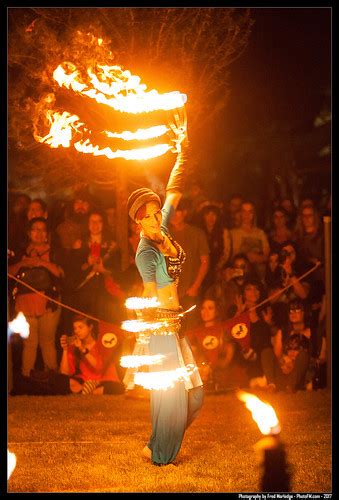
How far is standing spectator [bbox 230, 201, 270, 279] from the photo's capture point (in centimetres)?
1161

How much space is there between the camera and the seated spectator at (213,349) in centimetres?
1114

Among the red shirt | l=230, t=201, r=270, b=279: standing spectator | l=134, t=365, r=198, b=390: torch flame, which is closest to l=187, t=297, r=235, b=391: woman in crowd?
l=230, t=201, r=270, b=279: standing spectator

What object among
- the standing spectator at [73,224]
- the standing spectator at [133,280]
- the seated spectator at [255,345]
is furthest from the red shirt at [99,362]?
the seated spectator at [255,345]

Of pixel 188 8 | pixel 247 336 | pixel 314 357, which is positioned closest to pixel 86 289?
pixel 247 336

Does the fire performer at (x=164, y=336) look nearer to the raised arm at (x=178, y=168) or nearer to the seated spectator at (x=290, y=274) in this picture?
the raised arm at (x=178, y=168)

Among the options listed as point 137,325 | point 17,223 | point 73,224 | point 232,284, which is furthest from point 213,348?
point 137,325

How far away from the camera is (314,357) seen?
1130 cm

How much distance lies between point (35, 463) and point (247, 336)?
3741 mm

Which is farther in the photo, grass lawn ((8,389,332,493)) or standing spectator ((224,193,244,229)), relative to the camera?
standing spectator ((224,193,244,229))

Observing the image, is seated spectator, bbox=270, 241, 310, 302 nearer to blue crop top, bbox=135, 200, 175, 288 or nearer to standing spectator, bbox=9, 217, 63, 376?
standing spectator, bbox=9, 217, 63, 376

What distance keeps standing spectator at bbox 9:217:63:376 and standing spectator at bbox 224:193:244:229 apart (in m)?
2.16

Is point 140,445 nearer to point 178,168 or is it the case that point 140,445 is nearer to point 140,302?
point 140,302

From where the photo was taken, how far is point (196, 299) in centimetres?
1133

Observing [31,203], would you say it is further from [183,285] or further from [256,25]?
[256,25]
